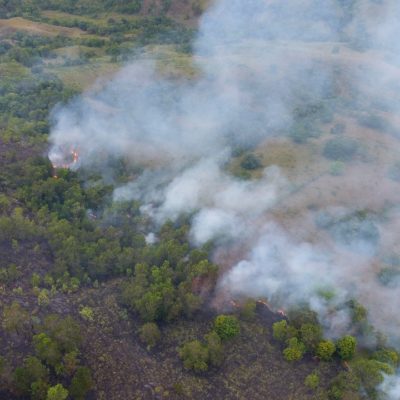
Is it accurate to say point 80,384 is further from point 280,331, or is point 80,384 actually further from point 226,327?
point 280,331

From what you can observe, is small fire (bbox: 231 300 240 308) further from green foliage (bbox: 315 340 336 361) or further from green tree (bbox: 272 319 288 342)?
green foliage (bbox: 315 340 336 361)

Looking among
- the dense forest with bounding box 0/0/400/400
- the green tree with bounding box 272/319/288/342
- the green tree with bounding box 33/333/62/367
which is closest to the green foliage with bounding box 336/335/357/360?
the dense forest with bounding box 0/0/400/400

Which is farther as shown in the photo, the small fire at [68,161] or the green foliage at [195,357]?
the small fire at [68,161]

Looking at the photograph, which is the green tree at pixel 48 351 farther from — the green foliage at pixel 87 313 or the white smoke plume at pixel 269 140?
the white smoke plume at pixel 269 140

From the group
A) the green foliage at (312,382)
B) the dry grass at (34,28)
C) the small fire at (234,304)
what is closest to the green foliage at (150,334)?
the small fire at (234,304)

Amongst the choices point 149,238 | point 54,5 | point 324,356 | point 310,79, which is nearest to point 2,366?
point 149,238

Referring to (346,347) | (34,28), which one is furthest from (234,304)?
(34,28)
